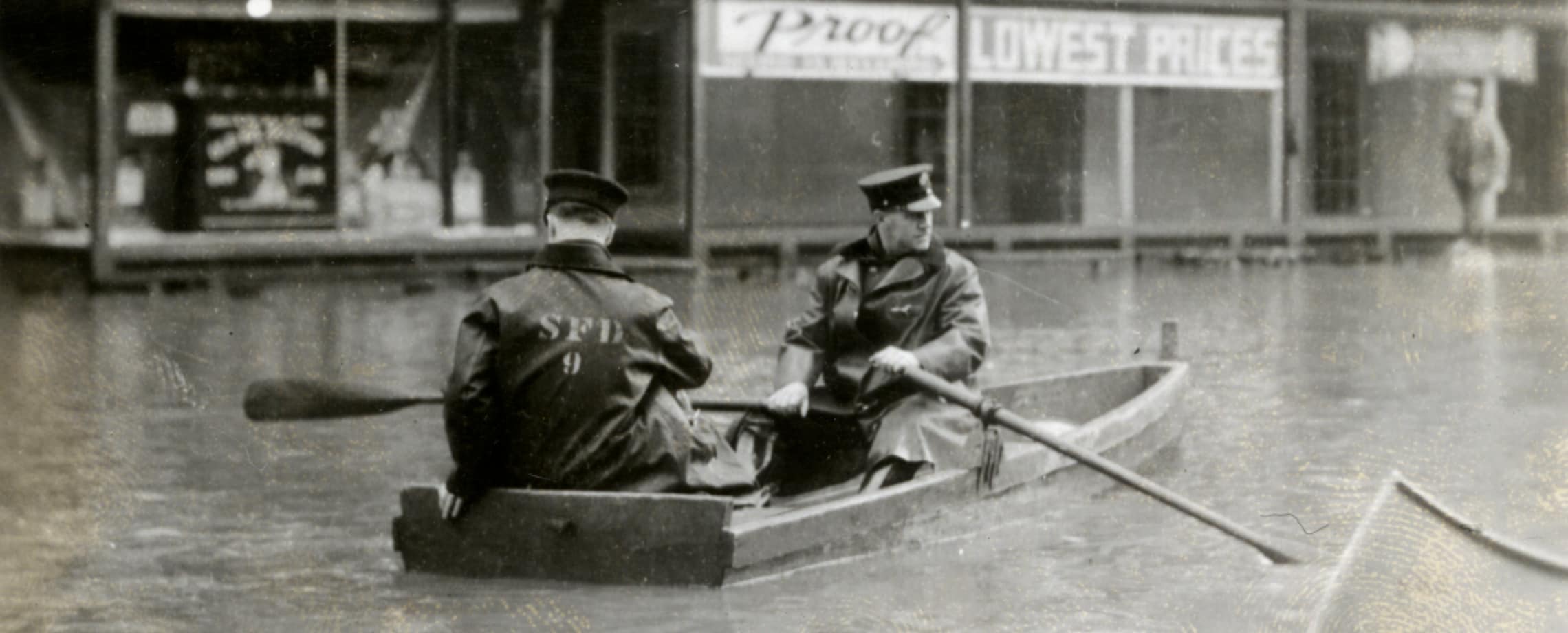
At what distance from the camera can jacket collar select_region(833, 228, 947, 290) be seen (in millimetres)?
8141

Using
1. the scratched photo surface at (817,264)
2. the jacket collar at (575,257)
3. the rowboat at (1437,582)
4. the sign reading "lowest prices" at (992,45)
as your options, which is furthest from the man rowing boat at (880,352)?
the sign reading "lowest prices" at (992,45)

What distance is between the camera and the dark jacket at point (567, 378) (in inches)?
265

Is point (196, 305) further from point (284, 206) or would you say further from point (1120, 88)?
point (1120, 88)

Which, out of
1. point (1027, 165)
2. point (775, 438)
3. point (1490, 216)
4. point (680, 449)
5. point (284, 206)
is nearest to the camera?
point (680, 449)

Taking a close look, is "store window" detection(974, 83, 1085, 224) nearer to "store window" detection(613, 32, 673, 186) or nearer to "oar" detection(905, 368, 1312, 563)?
"store window" detection(613, 32, 673, 186)

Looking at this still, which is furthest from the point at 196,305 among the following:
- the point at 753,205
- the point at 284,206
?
the point at 753,205

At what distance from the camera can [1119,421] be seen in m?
9.13

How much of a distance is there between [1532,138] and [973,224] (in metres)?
9.06

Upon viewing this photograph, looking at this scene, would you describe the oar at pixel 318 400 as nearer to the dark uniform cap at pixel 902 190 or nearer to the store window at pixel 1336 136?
the dark uniform cap at pixel 902 190

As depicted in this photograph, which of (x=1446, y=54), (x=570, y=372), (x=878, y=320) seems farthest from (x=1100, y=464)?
(x=1446, y=54)

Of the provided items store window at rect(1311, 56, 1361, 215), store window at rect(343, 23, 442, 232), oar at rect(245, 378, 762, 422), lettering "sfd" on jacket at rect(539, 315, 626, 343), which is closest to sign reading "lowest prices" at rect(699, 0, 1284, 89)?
store window at rect(1311, 56, 1361, 215)

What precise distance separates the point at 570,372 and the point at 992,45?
18.0 metres

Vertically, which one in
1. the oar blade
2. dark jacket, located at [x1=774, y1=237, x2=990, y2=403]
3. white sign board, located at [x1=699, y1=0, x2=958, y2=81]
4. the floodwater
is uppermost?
white sign board, located at [x1=699, y1=0, x2=958, y2=81]

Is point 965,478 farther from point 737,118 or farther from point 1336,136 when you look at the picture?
point 1336,136
